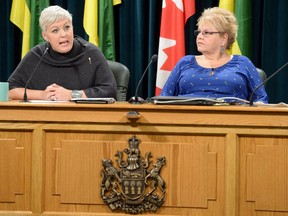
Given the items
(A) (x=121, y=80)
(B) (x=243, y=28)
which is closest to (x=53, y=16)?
(A) (x=121, y=80)

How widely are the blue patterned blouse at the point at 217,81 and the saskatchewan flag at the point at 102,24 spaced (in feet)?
3.78

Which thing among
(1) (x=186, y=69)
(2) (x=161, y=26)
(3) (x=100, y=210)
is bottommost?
(3) (x=100, y=210)

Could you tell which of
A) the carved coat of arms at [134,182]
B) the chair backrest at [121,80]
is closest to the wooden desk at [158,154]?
the carved coat of arms at [134,182]

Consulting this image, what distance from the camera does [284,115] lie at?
10.1 ft

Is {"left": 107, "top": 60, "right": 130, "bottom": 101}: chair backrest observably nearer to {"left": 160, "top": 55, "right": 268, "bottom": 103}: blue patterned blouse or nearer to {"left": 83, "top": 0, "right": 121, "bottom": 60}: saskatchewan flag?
{"left": 160, "top": 55, "right": 268, "bottom": 103}: blue patterned blouse

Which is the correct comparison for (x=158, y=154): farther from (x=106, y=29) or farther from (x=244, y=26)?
(x=106, y=29)

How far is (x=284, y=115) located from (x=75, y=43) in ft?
6.09

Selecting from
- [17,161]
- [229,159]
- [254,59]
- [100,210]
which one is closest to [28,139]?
[17,161]

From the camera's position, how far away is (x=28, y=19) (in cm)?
543

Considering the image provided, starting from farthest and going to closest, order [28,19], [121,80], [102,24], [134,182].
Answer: [28,19] → [102,24] → [121,80] → [134,182]

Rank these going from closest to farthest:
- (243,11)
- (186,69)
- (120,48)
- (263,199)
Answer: (263,199) → (186,69) → (243,11) → (120,48)

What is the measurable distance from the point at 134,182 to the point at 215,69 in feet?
4.44

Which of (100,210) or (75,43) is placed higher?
(75,43)

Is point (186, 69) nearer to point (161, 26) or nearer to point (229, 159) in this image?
point (161, 26)
